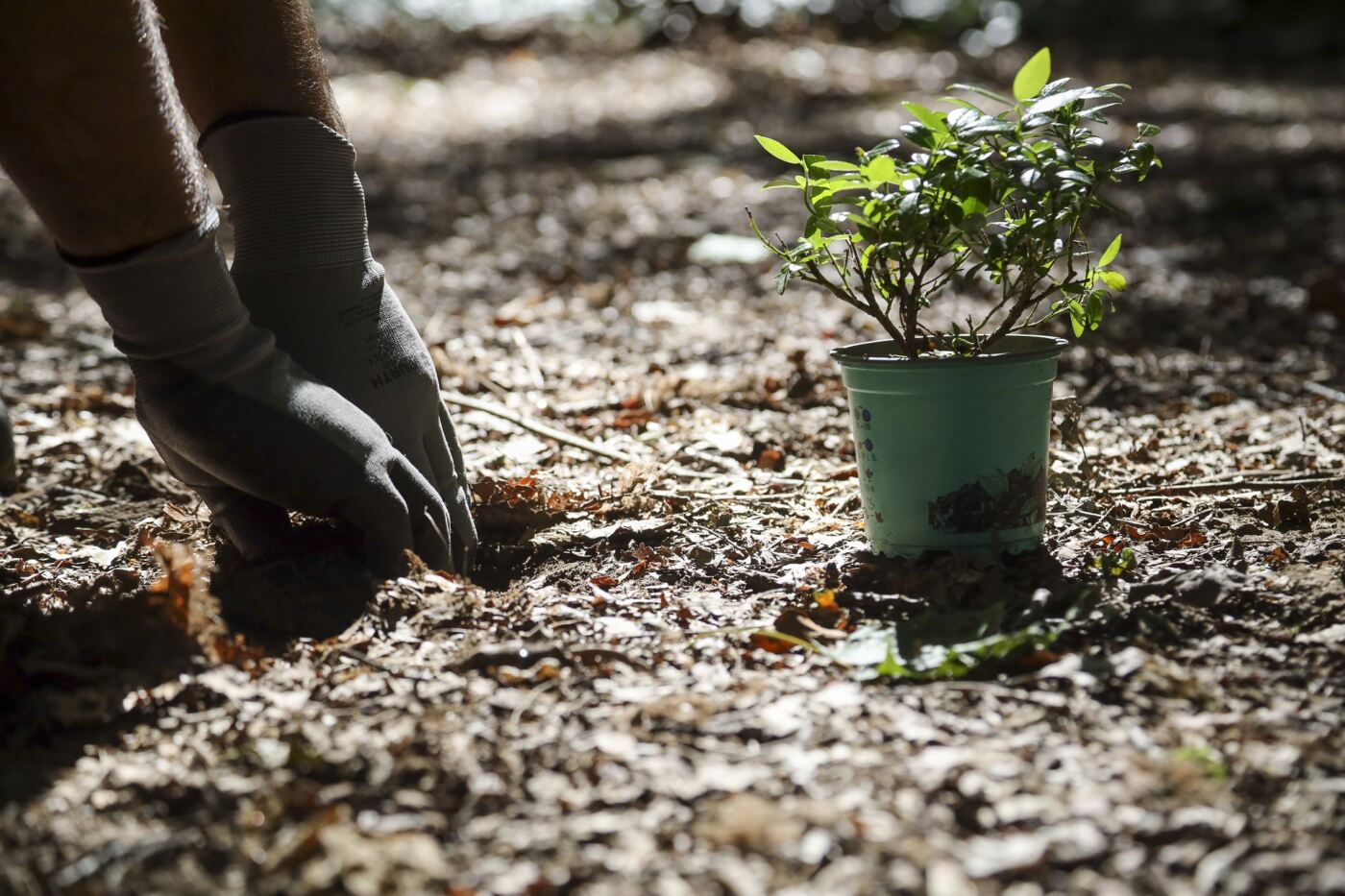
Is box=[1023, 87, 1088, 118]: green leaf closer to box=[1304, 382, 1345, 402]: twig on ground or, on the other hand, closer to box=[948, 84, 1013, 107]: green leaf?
box=[948, 84, 1013, 107]: green leaf

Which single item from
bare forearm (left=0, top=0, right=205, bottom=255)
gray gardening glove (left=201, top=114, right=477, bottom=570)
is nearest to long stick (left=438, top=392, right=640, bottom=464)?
gray gardening glove (left=201, top=114, right=477, bottom=570)

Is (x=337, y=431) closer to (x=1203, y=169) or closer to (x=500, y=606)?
(x=500, y=606)

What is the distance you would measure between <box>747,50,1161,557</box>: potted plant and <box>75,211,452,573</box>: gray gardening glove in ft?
2.42

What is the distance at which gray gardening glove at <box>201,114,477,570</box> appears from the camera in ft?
6.72

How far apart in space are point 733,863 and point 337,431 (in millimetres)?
969

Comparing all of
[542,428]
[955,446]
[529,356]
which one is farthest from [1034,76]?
[529,356]

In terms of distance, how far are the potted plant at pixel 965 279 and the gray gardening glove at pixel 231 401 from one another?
2.42ft

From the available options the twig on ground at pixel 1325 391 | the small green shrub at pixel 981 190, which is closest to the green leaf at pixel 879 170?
the small green shrub at pixel 981 190

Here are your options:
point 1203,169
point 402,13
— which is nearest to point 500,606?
point 1203,169

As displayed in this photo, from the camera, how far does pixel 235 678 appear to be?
163 centimetres

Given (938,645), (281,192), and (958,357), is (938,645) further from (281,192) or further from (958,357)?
(281,192)

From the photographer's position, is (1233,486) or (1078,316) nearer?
(1078,316)

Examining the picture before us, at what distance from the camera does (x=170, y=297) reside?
5.85 feet

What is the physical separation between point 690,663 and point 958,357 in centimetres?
64
